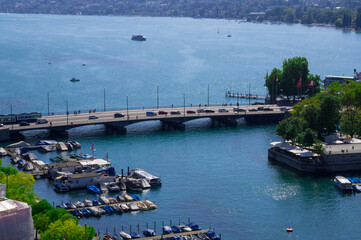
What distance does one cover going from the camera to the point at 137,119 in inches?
4065

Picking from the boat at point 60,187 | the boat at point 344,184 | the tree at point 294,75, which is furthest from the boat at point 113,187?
the tree at point 294,75

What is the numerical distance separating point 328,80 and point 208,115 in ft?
155

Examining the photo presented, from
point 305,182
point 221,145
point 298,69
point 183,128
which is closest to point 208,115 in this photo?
point 183,128

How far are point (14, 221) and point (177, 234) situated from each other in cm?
2085

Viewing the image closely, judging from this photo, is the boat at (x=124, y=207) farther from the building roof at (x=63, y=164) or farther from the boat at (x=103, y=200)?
the building roof at (x=63, y=164)

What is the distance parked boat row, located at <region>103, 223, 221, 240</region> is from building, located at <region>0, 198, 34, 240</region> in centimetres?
1663

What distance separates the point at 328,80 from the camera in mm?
146500

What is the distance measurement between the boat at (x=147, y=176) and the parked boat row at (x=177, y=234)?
14235mm

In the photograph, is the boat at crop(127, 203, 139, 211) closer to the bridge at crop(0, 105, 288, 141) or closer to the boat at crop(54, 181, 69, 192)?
the boat at crop(54, 181, 69, 192)

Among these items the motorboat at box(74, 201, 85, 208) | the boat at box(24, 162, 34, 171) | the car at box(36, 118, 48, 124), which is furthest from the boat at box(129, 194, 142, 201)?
the car at box(36, 118, 48, 124)

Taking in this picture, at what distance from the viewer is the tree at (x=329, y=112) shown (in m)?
89.6

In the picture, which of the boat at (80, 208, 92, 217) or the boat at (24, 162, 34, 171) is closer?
the boat at (80, 208, 92, 217)

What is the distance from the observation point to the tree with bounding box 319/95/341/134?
8962 centimetres

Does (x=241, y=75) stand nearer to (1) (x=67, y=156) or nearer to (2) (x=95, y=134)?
(2) (x=95, y=134)
